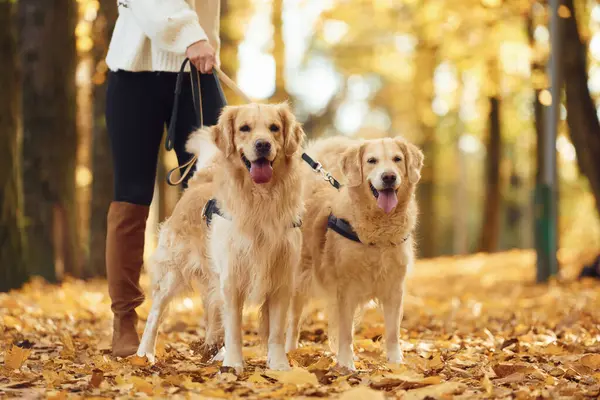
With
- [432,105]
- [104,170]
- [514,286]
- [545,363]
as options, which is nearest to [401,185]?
[545,363]

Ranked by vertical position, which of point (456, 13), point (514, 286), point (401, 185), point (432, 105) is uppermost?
point (456, 13)

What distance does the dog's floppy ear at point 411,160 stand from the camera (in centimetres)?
511

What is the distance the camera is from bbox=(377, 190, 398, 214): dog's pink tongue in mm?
4984

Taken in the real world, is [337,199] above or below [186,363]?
above

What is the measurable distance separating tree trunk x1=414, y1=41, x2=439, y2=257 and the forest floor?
11635mm

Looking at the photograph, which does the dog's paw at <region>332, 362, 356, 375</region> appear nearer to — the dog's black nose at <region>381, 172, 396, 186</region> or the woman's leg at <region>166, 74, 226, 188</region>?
the dog's black nose at <region>381, 172, 396, 186</region>

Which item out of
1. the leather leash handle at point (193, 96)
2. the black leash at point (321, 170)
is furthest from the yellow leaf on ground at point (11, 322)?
the black leash at point (321, 170)

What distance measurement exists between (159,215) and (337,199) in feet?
39.1

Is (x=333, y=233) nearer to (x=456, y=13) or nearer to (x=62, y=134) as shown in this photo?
(x=62, y=134)

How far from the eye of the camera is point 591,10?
15711 millimetres

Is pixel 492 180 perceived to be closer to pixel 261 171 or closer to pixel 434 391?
pixel 261 171

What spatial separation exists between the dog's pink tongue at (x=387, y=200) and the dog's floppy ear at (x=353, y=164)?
0.18 meters

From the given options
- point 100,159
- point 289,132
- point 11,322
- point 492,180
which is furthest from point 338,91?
point 289,132

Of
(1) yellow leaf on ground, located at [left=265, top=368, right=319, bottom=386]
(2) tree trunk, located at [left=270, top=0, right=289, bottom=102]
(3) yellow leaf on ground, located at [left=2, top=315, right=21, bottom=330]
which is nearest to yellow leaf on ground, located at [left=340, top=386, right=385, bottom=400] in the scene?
(1) yellow leaf on ground, located at [left=265, top=368, right=319, bottom=386]
